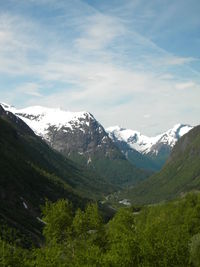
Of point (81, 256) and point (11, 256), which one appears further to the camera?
point (81, 256)

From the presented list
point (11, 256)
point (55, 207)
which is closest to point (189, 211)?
point (55, 207)

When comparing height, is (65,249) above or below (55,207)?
below

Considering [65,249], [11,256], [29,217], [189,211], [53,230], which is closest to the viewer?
[11,256]

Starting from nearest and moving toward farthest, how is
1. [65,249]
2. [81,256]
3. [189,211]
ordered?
[81,256], [65,249], [189,211]

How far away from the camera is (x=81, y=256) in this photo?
2630 inches

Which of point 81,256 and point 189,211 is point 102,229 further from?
point 189,211

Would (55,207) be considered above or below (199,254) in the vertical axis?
above

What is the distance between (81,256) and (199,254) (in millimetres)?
33080

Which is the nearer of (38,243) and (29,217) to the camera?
(38,243)

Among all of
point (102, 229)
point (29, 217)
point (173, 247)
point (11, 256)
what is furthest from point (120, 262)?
point (29, 217)

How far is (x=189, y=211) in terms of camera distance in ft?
497

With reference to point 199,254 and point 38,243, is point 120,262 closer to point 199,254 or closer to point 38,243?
point 199,254

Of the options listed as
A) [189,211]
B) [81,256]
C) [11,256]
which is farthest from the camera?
[189,211]

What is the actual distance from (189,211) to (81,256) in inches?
3647
